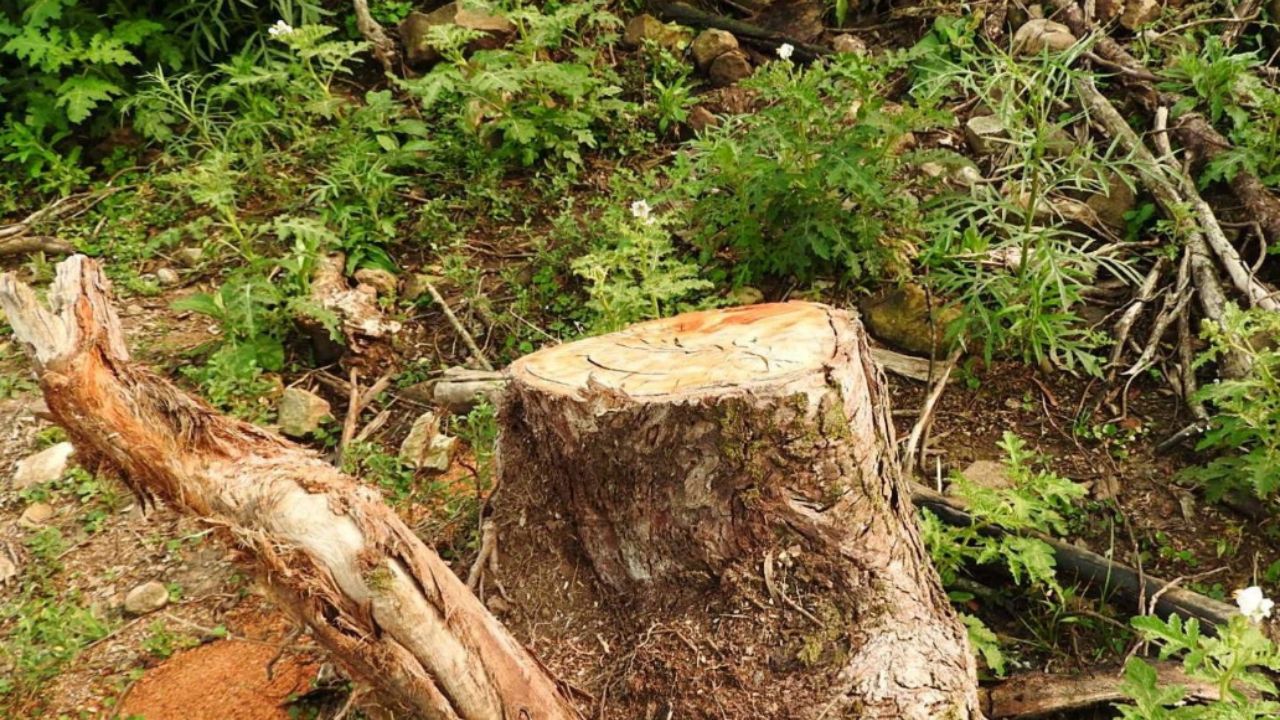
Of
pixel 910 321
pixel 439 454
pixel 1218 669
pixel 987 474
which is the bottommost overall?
pixel 439 454

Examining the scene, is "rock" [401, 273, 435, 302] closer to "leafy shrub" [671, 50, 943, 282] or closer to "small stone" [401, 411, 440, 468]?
"small stone" [401, 411, 440, 468]

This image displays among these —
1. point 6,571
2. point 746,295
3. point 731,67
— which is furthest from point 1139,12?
point 6,571

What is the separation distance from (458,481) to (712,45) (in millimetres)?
3379

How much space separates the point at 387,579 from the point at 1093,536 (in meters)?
2.55

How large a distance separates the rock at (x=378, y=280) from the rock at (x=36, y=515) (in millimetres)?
1656

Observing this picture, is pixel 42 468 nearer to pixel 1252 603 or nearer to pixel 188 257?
pixel 188 257

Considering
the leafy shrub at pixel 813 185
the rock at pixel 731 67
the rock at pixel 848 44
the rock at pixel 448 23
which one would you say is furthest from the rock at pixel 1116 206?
the rock at pixel 448 23

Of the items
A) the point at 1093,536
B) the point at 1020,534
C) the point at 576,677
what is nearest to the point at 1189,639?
the point at 1020,534

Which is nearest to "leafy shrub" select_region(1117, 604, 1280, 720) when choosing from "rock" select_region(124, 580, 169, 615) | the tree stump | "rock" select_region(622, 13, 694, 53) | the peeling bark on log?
the tree stump

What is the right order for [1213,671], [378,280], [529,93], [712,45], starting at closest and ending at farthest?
[1213,671]
[378,280]
[529,93]
[712,45]

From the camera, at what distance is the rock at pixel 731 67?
216 inches

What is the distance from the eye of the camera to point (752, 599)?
2307mm

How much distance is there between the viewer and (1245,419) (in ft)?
9.71

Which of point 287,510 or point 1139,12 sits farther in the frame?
point 1139,12
